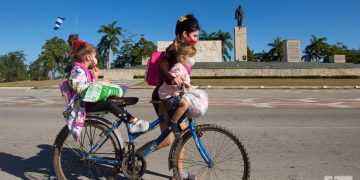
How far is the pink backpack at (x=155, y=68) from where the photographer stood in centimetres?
346

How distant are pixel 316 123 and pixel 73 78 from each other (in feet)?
20.4

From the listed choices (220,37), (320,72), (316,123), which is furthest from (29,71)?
(316,123)

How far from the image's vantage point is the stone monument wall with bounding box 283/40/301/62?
193 ft

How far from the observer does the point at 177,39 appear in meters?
3.47

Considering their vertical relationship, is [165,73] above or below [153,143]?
above

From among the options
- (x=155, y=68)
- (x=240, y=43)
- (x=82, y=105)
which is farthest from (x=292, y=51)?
(x=82, y=105)

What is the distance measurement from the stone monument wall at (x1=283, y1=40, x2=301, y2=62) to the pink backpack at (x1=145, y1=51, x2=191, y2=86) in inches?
2323

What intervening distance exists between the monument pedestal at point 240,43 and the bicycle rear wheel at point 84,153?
54.7 m

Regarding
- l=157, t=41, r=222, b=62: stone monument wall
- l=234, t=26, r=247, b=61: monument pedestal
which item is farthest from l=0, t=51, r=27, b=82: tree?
l=234, t=26, r=247, b=61: monument pedestal

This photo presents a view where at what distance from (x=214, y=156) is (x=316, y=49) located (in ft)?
269

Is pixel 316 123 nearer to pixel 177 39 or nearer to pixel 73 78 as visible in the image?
pixel 177 39

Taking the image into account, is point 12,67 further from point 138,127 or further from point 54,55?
point 138,127

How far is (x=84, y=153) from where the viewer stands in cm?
370

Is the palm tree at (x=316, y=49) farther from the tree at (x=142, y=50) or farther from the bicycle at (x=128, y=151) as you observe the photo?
the bicycle at (x=128, y=151)
